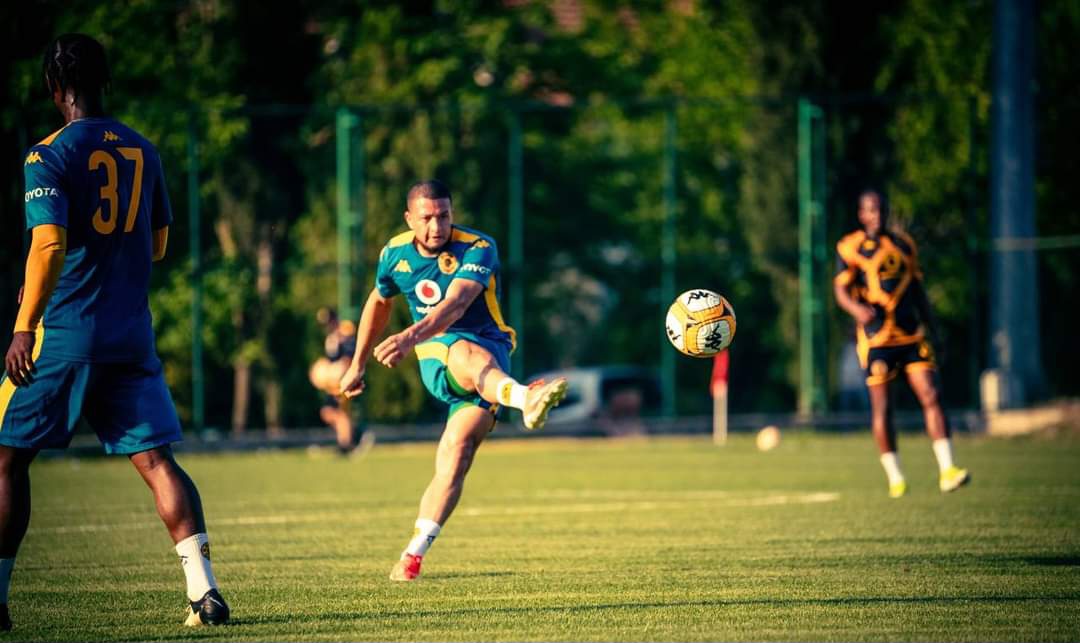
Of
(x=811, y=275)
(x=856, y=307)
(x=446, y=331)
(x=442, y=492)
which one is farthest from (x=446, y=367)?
(x=811, y=275)

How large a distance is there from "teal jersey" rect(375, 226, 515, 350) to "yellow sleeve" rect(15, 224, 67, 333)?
2.40 meters

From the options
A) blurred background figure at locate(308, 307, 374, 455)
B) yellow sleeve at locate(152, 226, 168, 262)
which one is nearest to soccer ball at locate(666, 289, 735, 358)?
yellow sleeve at locate(152, 226, 168, 262)

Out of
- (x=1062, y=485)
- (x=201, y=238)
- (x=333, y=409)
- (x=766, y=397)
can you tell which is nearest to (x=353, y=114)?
(x=201, y=238)

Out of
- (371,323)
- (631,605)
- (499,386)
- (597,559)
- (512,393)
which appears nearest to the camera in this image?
(631,605)

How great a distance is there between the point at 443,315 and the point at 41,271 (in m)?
2.27

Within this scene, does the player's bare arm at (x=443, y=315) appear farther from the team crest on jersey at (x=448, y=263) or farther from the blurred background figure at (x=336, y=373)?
the blurred background figure at (x=336, y=373)

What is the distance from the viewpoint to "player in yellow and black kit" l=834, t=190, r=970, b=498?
43.3 ft

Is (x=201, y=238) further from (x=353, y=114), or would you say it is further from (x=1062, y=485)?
(x=1062, y=485)

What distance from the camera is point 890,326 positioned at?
13.3m

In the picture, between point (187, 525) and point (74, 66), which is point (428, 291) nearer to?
point (187, 525)

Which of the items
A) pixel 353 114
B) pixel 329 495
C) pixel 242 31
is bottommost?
pixel 329 495

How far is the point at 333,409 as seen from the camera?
22.8 meters

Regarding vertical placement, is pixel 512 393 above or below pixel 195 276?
below

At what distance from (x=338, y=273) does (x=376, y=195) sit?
4.87 ft
